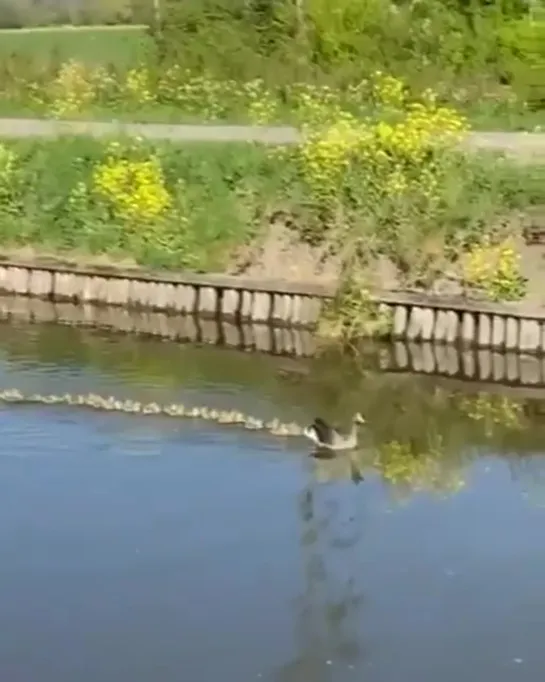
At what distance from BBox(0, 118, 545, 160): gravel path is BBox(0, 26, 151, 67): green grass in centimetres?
482

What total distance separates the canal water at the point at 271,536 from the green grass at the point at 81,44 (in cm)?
1481

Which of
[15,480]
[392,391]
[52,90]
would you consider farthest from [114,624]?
[52,90]

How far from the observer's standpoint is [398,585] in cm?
1187

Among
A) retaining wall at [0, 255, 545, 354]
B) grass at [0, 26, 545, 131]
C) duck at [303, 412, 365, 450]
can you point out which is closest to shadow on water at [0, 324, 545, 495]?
duck at [303, 412, 365, 450]

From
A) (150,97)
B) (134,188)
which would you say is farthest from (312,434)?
(150,97)

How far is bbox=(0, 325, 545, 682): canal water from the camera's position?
1084 cm

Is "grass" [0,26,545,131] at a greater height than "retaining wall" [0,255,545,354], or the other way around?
"grass" [0,26,545,131]

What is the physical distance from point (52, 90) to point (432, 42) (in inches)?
262

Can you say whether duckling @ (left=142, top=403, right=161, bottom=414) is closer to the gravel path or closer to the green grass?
the gravel path

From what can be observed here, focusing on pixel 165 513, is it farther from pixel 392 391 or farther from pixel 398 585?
pixel 392 391

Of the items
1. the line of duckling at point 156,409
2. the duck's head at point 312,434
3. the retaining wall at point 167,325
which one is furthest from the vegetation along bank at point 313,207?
the duck's head at point 312,434

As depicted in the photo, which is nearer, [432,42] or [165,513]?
[165,513]

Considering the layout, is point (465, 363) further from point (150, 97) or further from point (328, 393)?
point (150, 97)

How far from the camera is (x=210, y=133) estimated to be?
2478 cm
